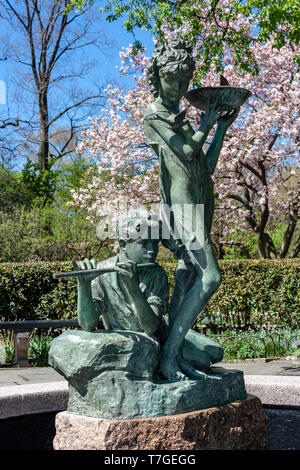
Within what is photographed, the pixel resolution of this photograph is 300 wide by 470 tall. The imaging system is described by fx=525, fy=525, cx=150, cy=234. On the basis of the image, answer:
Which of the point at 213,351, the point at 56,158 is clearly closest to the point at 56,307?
the point at 213,351

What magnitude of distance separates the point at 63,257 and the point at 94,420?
14.5 metres

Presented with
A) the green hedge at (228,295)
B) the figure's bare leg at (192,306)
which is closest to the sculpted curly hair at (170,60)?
the figure's bare leg at (192,306)

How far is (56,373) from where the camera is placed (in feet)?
22.6

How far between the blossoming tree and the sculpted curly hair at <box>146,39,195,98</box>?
8952 millimetres

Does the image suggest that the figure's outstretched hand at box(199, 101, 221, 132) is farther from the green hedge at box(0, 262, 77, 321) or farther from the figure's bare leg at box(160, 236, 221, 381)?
the green hedge at box(0, 262, 77, 321)

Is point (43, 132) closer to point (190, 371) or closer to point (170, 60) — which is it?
point (170, 60)

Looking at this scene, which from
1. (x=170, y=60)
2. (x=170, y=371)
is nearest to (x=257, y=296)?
(x=170, y=371)

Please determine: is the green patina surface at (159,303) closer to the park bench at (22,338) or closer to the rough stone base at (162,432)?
the rough stone base at (162,432)

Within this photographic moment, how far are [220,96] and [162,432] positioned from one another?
2.14 meters

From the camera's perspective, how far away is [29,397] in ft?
13.3

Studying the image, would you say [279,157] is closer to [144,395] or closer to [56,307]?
[56,307]

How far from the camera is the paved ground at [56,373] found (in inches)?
248

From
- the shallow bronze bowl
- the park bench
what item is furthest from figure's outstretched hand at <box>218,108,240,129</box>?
the park bench

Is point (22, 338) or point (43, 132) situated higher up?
point (43, 132)
